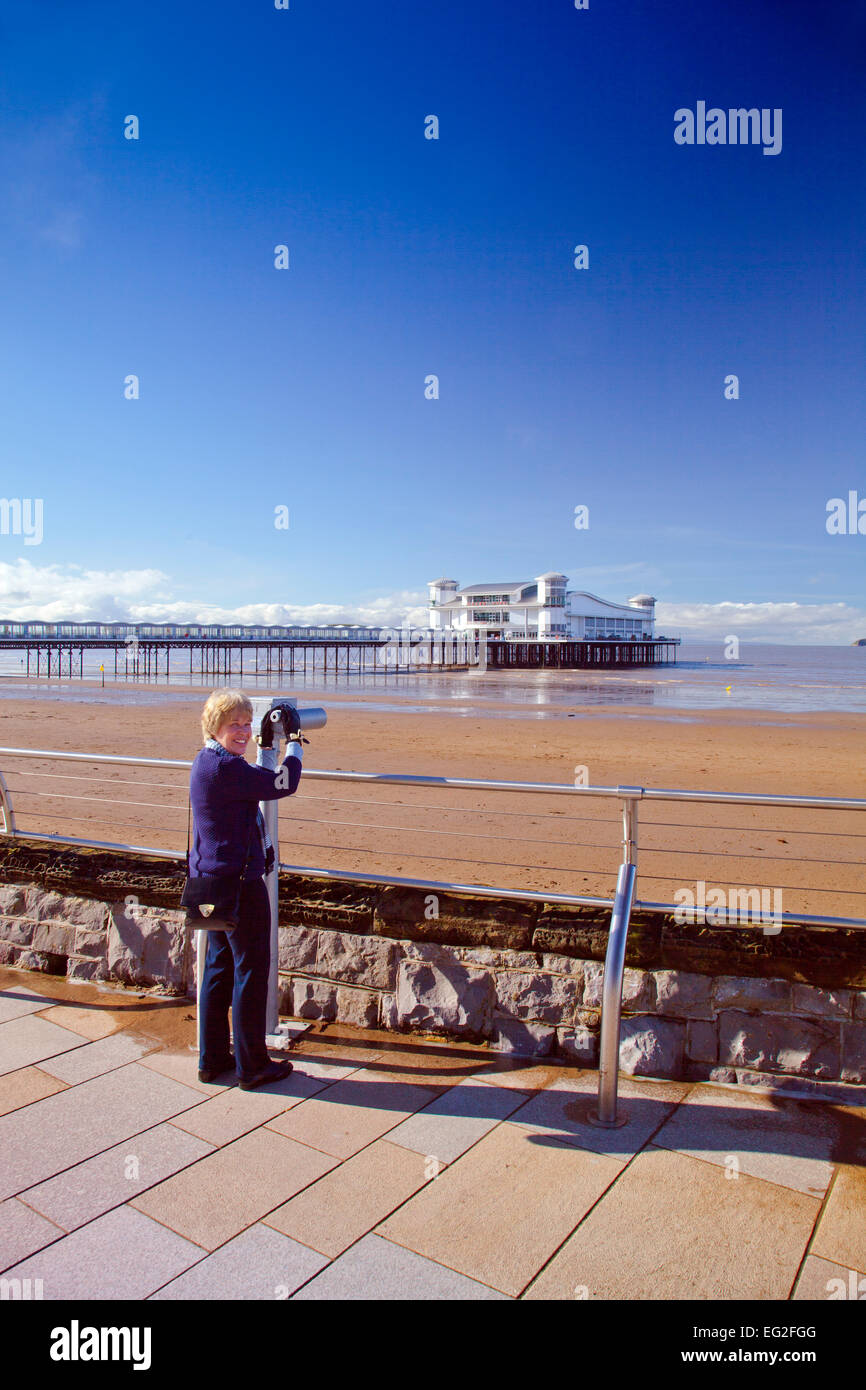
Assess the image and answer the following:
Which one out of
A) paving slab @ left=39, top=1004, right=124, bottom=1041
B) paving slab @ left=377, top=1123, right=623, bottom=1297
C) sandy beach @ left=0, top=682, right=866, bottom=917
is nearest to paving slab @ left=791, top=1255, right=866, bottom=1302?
paving slab @ left=377, top=1123, right=623, bottom=1297

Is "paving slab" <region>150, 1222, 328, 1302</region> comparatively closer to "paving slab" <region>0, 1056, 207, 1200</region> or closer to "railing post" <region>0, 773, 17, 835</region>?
"paving slab" <region>0, 1056, 207, 1200</region>

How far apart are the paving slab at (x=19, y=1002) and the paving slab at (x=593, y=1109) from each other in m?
2.38

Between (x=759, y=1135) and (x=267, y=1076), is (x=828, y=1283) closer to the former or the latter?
(x=759, y=1135)

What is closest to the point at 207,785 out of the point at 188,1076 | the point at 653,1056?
the point at 188,1076

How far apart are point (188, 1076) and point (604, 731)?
2075 centimetres

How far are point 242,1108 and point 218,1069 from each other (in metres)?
0.28

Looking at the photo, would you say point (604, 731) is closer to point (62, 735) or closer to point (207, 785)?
point (62, 735)

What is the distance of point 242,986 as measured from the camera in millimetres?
3322

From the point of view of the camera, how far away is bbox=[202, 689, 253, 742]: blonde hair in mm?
3229

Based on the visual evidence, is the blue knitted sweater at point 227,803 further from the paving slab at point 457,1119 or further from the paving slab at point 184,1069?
the paving slab at point 457,1119

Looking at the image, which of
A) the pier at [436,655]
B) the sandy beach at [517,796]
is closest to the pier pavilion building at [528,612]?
the pier at [436,655]

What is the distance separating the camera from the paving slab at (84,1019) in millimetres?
3781

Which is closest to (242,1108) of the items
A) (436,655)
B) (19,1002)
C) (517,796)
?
(19,1002)

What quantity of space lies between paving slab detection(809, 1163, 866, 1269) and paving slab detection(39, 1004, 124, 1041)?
115 inches
